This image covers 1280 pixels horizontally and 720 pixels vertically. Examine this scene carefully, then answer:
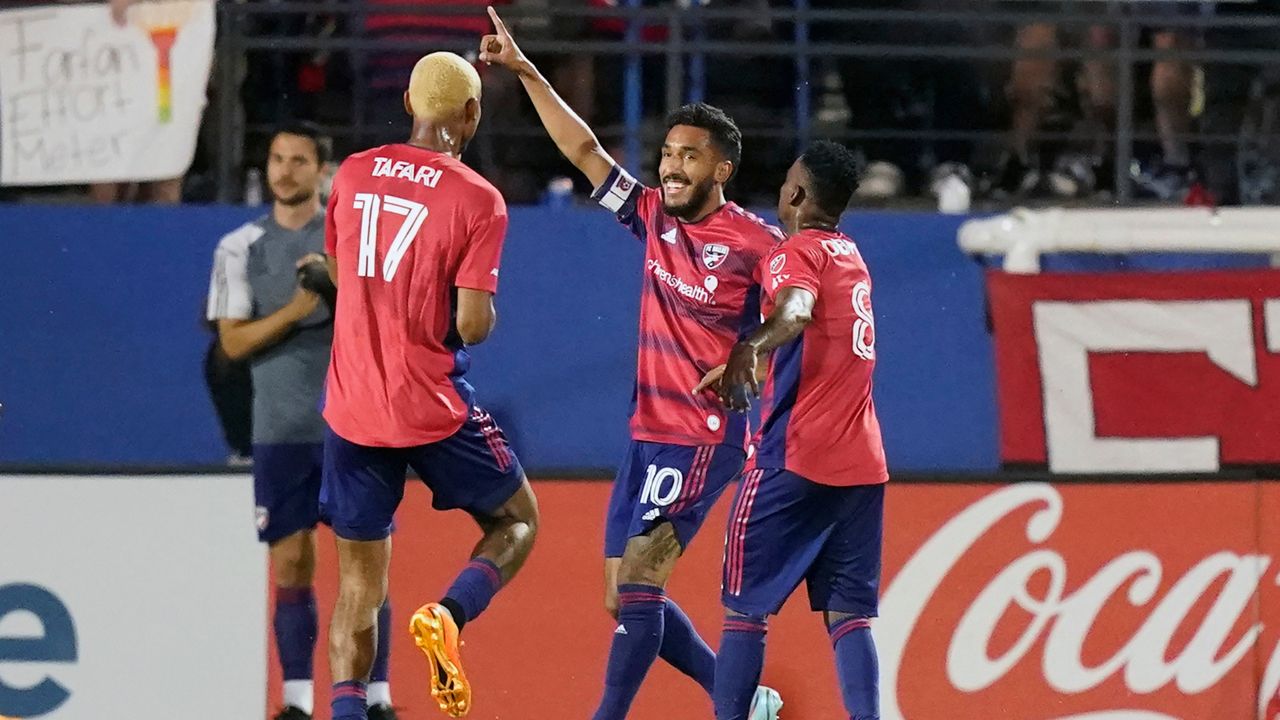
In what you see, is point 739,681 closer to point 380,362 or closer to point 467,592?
point 467,592

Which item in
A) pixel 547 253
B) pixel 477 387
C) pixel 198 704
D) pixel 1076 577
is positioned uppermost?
pixel 547 253

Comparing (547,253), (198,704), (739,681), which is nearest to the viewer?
(739,681)

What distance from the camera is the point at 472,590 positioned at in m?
6.10

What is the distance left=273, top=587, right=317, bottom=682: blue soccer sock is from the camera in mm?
7129

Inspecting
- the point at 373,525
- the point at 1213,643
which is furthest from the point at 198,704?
the point at 1213,643

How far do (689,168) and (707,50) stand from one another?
2.16 m

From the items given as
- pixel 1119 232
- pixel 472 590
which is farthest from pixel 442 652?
pixel 1119 232

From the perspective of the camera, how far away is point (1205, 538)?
7.41m

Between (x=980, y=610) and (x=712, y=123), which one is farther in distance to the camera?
(x=980, y=610)

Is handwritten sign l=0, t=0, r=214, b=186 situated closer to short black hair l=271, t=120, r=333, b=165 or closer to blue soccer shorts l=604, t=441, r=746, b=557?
short black hair l=271, t=120, r=333, b=165

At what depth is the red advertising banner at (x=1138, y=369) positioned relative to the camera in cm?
809

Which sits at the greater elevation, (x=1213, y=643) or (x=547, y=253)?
(x=547, y=253)

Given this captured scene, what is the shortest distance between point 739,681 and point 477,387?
280 cm

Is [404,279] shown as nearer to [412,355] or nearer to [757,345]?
[412,355]
